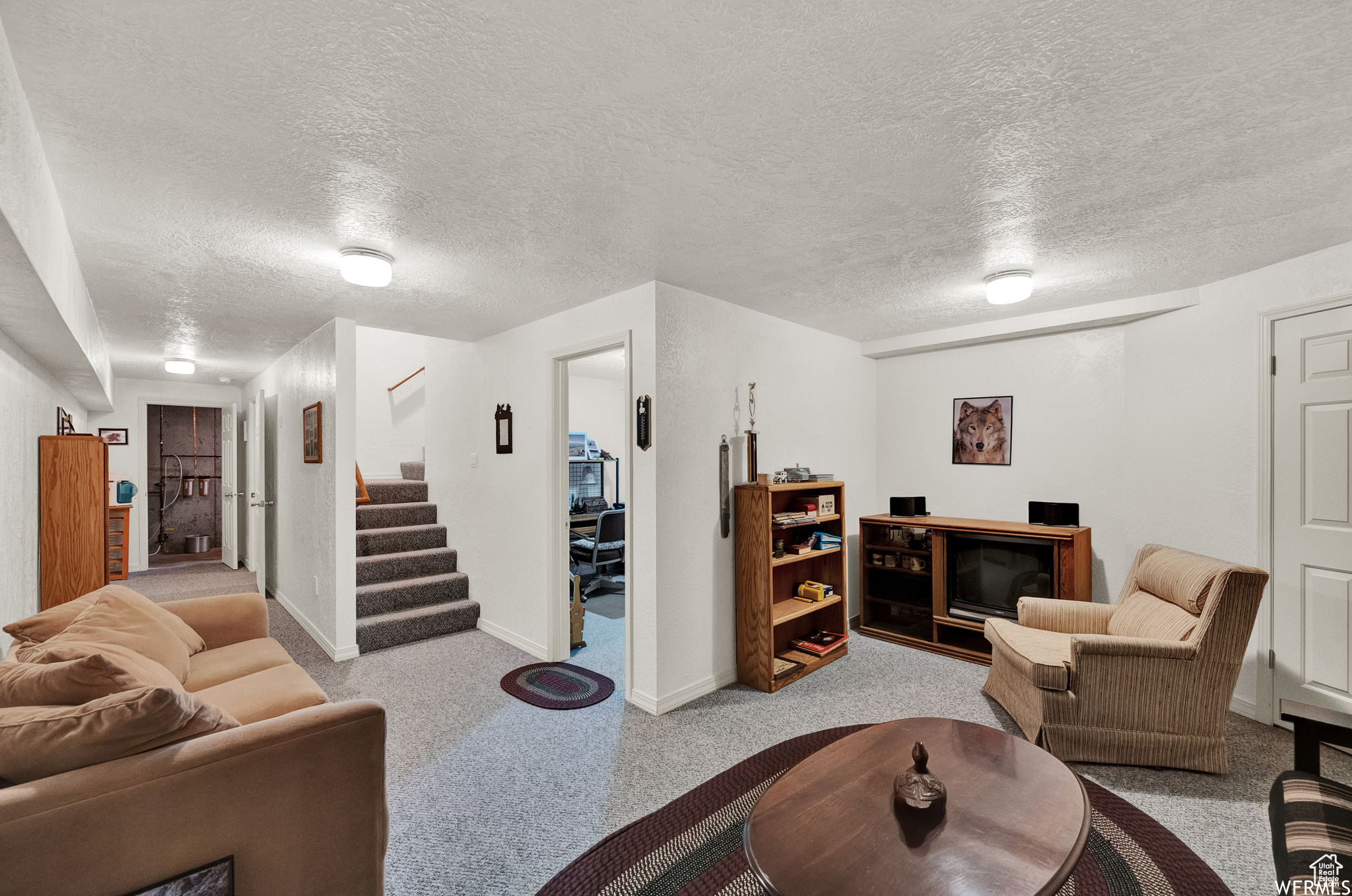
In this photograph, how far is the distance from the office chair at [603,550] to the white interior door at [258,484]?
2.64 metres

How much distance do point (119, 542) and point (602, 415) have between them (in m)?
5.52

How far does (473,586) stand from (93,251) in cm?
301

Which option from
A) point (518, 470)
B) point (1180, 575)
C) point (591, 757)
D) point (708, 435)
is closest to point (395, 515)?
point (518, 470)

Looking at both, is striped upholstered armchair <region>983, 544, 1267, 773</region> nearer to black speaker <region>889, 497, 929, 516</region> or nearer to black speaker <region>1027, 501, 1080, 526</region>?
black speaker <region>1027, 501, 1080, 526</region>

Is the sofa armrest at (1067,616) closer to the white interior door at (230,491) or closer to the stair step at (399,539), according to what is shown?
the stair step at (399,539)

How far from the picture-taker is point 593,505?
6.32m

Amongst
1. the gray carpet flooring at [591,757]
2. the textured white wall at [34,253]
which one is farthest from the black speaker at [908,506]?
the textured white wall at [34,253]

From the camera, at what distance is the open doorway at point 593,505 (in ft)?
12.0

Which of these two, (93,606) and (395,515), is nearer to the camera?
(93,606)

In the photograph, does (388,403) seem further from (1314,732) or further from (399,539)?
(1314,732)

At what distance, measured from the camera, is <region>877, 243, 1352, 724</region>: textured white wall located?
2.97m

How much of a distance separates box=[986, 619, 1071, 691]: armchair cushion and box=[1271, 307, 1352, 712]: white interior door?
3.29 ft

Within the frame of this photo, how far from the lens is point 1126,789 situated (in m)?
2.34

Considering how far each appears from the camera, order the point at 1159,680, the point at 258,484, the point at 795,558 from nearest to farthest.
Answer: the point at 1159,680, the point at 795,558, the point at 258,484
